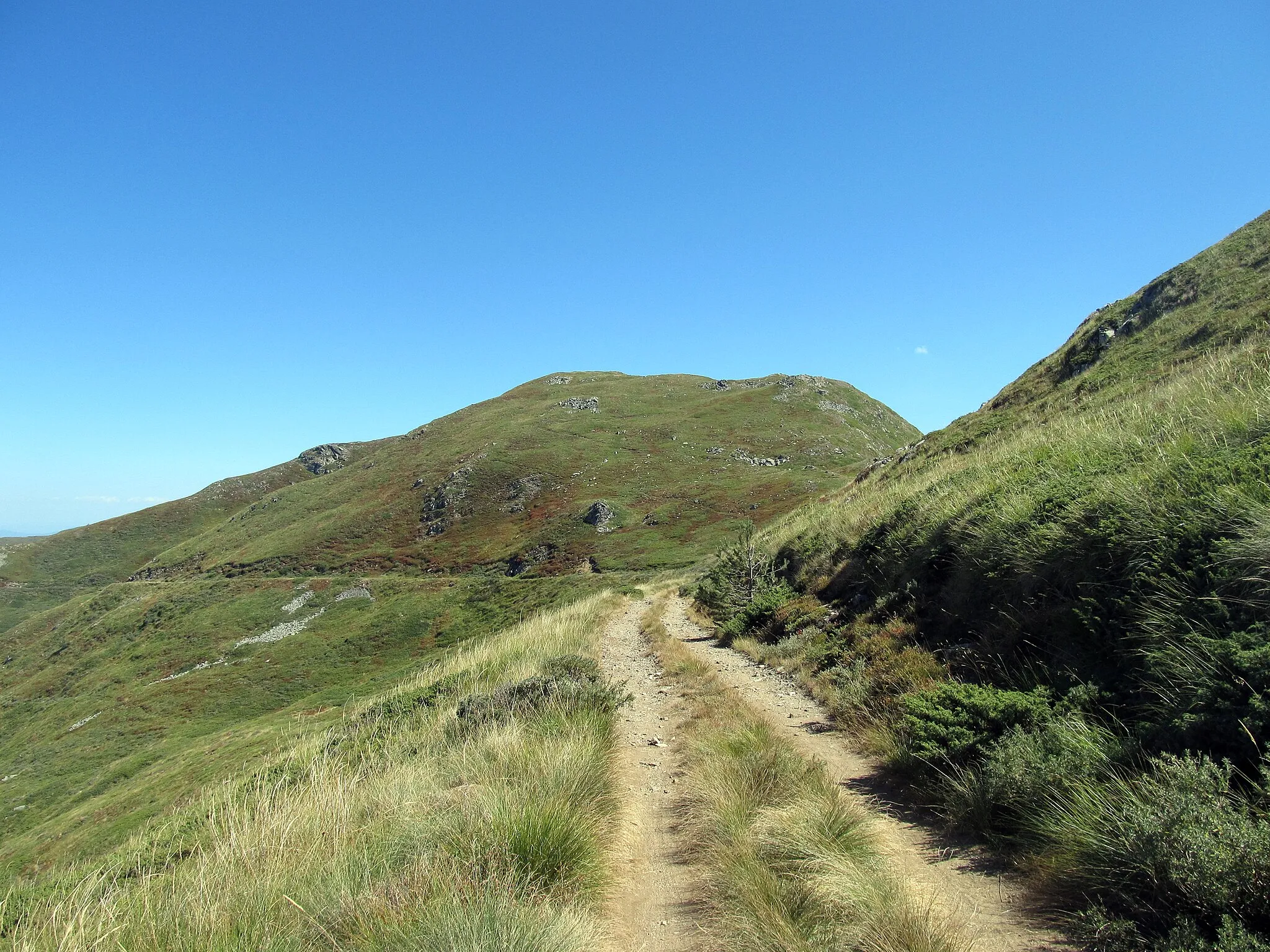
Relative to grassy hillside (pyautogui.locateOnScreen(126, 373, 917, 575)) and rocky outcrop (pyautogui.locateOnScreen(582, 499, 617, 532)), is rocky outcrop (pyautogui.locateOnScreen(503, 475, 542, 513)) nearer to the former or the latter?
grassy hillside (pyautogui.locateOnScreen(126, 373, 917, 575))

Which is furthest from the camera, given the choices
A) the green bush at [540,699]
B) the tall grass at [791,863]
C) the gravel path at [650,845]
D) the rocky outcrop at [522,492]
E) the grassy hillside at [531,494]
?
the rocky outcrop at [522,492]

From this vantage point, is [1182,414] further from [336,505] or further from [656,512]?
[336,505]

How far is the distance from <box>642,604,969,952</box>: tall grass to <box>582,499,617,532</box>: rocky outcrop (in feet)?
255

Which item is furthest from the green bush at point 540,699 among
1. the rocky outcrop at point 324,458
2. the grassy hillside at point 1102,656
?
the rocky outcrop at point 324,458

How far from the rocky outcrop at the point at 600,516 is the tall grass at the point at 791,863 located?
255 ft

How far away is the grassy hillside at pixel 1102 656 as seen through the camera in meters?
3.02

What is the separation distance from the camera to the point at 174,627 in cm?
6831

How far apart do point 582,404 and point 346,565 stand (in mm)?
77466

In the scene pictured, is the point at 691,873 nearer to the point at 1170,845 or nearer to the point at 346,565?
the point at 1170,845

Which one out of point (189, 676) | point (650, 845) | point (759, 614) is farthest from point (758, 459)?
point (650, 845)

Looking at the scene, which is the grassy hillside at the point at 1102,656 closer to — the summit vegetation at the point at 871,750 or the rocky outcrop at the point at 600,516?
the summit vegetation at the point at 871,750

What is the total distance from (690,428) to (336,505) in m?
77.3

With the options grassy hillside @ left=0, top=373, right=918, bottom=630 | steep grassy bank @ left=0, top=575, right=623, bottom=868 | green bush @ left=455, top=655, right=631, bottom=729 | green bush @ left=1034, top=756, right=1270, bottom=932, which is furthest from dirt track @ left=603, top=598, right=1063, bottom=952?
grassy hillside @ left=0, top=373, right=918, bottom=630

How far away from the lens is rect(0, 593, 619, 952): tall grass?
343 cm
